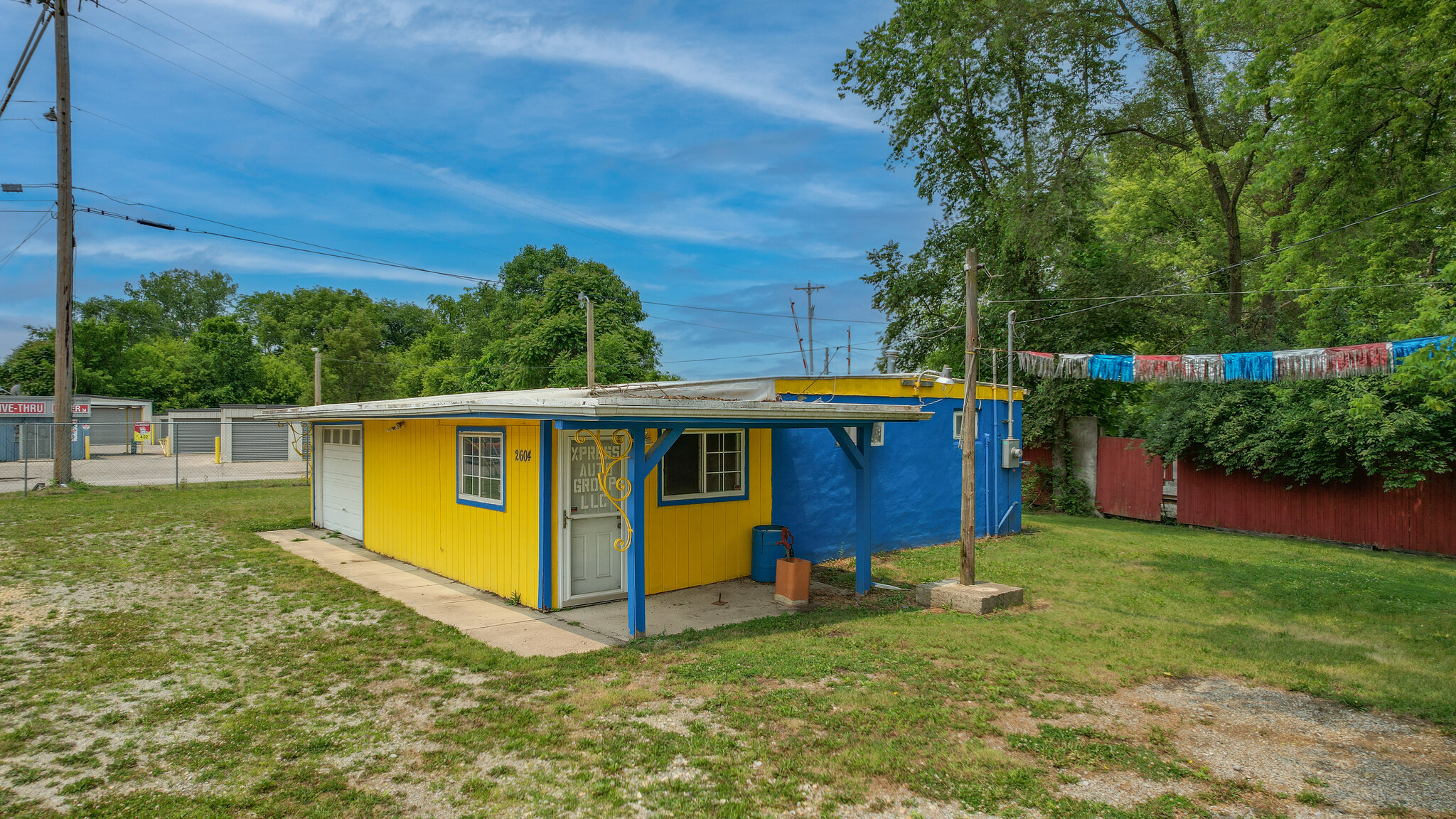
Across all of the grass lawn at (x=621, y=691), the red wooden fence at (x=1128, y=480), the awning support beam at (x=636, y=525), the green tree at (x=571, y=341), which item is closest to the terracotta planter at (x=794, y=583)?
the grass lawn at (x=621, y=691)

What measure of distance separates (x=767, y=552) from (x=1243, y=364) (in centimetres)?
955

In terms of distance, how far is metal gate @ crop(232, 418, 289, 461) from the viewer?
104 ft

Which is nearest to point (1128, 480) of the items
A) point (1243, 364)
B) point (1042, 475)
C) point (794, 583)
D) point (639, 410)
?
point (1042, 475)

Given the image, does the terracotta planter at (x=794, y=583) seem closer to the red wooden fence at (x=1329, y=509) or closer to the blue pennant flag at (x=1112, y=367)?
the blue pennant flag at (x=1112, y=367)

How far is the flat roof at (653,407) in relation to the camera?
637cm

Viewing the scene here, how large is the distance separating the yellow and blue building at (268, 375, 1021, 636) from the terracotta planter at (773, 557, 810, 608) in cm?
90

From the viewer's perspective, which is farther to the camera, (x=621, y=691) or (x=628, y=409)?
(x=628, y=409)

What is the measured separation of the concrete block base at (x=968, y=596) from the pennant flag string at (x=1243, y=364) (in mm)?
5822

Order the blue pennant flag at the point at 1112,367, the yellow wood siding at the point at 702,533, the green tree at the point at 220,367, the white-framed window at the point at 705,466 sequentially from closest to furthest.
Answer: the yellow wood siding at the point at 702,533 → the white-framed window at the point at 705,466 → the blue pennant flag at the point at 1112,367 → the green tree at the point at 220,367

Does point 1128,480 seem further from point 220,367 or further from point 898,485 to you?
point 220,367

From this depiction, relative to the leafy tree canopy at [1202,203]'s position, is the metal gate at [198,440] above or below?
below

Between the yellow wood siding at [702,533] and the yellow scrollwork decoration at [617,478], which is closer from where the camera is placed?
the yellow scrollwork decoration at [617,478]

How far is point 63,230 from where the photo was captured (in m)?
17.9

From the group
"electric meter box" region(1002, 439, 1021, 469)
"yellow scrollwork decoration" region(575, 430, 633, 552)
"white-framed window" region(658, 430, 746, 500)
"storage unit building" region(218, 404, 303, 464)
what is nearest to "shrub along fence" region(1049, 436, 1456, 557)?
"electric meter box" region(1002, 439, 1021, 469)
